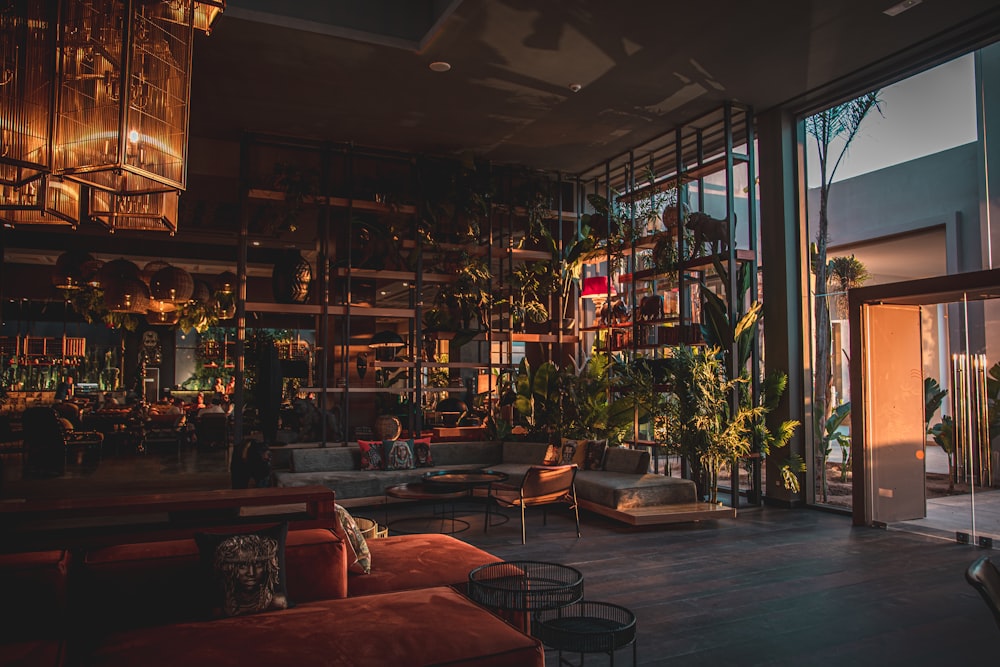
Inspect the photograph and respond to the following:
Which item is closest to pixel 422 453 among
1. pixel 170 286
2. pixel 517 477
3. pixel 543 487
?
pixel 517 477

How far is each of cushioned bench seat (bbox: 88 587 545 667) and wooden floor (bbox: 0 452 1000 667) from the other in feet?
3.02

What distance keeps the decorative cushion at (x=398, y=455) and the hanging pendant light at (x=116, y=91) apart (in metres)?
4.91

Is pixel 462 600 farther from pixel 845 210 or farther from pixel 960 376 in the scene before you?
pixel 845 210

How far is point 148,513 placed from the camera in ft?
9.56

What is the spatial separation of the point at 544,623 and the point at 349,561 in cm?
111

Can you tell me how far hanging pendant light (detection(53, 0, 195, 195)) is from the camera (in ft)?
9.99

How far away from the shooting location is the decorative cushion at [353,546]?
11.3 feet

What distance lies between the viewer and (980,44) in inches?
238

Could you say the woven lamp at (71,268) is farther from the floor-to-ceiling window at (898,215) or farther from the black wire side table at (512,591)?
the floor-to-ceiling window at (898,215)

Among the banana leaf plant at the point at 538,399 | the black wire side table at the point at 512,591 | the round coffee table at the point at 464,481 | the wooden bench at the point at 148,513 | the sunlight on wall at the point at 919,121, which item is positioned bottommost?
the round coffee table at the point at 464,481

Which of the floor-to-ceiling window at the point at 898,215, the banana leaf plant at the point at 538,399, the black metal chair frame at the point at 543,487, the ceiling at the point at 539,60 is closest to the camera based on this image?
the ceiling at the point at 539,60

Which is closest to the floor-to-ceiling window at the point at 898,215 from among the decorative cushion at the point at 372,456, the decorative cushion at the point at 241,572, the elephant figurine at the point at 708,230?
the elephant figurine at the point at 708,230

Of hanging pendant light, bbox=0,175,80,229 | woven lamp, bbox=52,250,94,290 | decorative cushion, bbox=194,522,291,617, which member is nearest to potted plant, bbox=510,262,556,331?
woven lamp, bbox=52,250,94,290

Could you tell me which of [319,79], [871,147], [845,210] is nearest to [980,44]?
[871,147]
